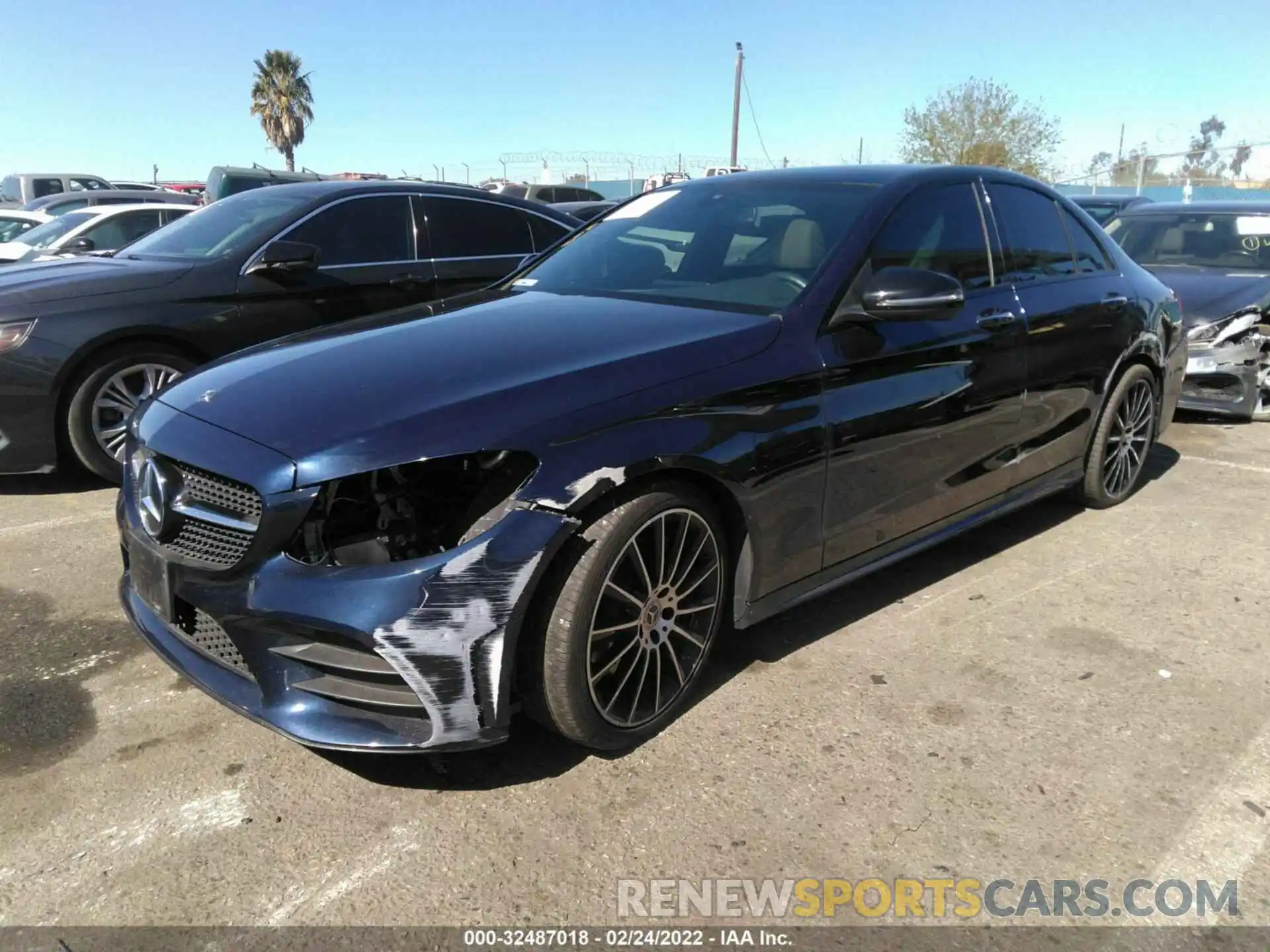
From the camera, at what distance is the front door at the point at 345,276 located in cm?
527

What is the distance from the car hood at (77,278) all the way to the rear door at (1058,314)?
13.9 ft

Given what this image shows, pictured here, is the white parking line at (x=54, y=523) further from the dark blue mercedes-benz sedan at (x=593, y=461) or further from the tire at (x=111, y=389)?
the dark blue mercedes-benz sedan at (x=593, y=461)

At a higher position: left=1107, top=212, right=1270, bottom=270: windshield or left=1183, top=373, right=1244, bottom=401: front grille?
left=1107, top=212, right=1270, bottom=270: windshield

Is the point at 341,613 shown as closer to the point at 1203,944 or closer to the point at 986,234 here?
the point at 1203,944

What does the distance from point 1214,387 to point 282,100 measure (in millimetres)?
47517

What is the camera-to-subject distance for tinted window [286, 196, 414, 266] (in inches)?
217

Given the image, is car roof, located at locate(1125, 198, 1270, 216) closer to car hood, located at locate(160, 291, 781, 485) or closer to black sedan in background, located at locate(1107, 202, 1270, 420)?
black sedan in background, located at locate(1107, 202, 1270, 420)

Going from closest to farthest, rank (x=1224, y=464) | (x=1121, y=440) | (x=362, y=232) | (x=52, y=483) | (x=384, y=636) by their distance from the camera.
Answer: (x=384, y=636) < (x=1121, y=440) < (x=52, y=483) < (x=362, y=232) < (x=1224, y=464)

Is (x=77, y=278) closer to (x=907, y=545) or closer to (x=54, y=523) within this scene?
(x=54, y=523)

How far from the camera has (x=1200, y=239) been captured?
7.68m

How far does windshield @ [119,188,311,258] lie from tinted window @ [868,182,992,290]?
3.72 m

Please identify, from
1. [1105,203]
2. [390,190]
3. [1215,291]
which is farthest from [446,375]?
[1105,203]

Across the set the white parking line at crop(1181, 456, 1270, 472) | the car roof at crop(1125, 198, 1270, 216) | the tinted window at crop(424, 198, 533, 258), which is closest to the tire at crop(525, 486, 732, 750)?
the tinted window at crop(424, 198, 533, 258)

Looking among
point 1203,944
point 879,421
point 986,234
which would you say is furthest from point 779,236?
point 1203,944
